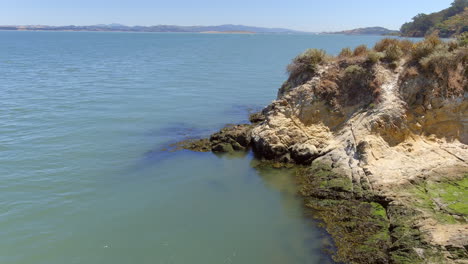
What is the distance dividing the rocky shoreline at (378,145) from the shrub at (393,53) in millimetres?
51

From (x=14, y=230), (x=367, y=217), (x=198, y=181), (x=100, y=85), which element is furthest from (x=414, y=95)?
(x=100, y=85)

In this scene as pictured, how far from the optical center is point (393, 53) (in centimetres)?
1781

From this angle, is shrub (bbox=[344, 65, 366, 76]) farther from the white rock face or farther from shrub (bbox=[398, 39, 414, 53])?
shrub (bbox=[398, 39, 414, 53])

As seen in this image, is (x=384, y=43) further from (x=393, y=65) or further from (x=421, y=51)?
(x=421, y=51)

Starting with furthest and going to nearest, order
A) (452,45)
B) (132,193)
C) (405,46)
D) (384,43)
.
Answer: (384,43) < (405,46) < (452,45) < (132,193)

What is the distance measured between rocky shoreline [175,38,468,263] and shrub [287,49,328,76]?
0.19ft

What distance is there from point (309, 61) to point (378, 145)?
21.3 ft

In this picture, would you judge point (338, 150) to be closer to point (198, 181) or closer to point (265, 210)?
point (265, 210)

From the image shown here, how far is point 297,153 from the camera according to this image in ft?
56.4

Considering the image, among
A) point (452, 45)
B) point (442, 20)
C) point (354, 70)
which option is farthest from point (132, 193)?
point (442, 20)

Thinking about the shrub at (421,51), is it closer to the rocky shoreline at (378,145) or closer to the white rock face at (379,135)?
the rocky shoreline at (378,145)

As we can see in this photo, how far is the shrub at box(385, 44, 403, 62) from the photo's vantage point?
58.4 ft

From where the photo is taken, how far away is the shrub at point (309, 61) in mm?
19234

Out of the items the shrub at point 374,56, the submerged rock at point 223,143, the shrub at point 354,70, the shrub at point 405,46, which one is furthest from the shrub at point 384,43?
the submerged rock at point 223,143
